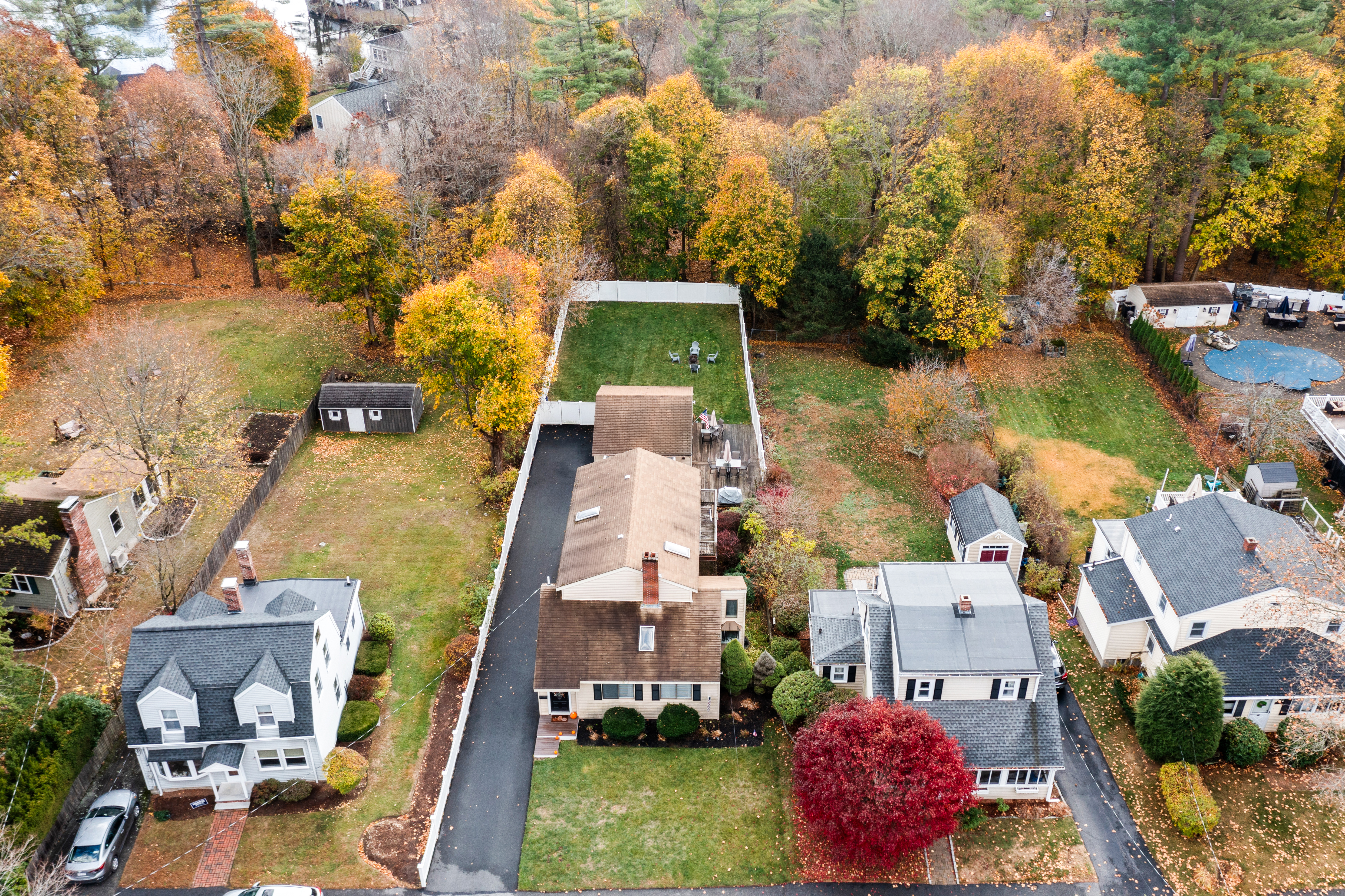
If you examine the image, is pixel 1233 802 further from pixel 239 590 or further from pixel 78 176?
pixel 78 176

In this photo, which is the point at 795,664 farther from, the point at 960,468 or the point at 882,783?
the point at 960,468

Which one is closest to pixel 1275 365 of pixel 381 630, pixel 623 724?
pixel 623 724

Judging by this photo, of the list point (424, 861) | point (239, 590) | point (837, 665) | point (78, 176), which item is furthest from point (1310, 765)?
point (78, 176)

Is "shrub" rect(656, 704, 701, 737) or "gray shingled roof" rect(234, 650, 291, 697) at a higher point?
"gray shingled roof" rect(234, 650, 291, 697)

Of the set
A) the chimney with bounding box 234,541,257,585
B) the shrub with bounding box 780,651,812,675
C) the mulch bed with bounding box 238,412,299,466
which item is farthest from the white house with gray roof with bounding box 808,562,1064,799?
the mulch bed with bounding box 238,412,299,466

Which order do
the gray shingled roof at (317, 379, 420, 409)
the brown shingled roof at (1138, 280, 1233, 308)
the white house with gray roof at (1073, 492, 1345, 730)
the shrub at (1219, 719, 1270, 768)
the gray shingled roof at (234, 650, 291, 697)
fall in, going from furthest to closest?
the brown shingled roof at (1138, 280, 1233, 308), the gray shingled roof at (317, 379, 420, 409), the white house with gray roof at (1073, 492, 1345, 730), the shrub at (1219, 719, 1270, 768), the gray shingled roof at (234, 650, 291, 697)

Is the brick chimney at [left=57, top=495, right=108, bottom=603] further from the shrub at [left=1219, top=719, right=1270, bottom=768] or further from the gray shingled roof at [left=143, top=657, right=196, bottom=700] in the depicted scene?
the shrub at [left=1219, top=719, right=1270, bottom=768]

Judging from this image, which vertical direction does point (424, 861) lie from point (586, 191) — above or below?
below

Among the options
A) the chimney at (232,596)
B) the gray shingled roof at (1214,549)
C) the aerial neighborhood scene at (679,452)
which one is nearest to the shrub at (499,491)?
the aerial neighborhood scene at (679,452)
